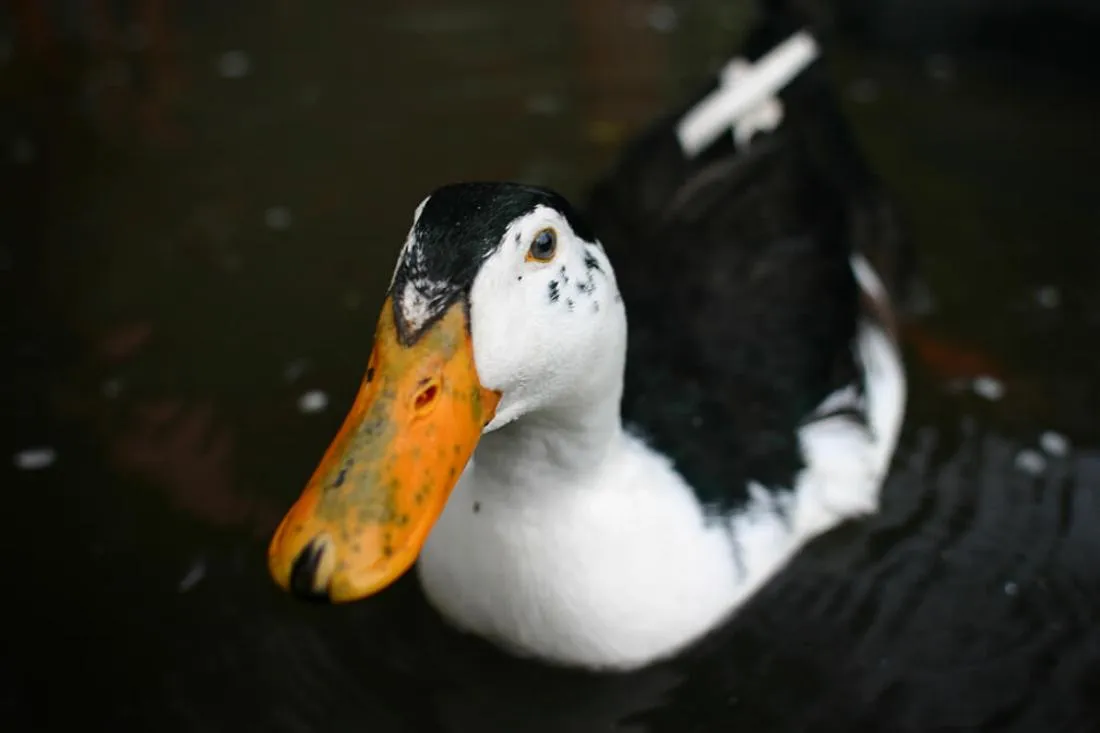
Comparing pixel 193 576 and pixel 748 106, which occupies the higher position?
pixel 748 106

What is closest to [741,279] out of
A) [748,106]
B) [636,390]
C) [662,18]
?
[636,390]

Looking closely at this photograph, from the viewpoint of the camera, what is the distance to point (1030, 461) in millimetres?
3160

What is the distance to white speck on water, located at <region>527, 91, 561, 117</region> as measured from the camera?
5.09 m

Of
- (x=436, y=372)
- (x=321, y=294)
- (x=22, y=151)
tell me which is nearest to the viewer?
(x=436, y=372)

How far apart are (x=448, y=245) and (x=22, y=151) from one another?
12.4 ft

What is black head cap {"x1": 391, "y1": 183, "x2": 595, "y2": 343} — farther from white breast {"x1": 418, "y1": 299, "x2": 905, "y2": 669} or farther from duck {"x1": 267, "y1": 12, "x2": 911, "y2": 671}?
white breast {"x1": 418, "y1": 299, "x2": 905, "y2": 669}

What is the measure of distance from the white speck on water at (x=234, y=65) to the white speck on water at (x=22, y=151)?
97 centimetres

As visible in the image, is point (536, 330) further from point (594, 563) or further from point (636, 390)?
point (636, 390)

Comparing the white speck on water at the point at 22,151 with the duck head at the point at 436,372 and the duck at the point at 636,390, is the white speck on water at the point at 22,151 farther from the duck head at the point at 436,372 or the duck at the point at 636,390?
the duck head at the point at 436,372

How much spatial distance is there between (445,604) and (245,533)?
0.82 meters

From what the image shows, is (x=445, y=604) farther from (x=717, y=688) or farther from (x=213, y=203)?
(x=213, y=203)

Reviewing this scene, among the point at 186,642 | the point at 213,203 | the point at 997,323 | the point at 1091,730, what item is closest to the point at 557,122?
the point at 213,203

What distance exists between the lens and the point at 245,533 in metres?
3.03

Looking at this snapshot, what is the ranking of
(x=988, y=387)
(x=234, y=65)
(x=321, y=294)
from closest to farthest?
(x=988, y=387) → (x=321, y=294) → (x=234, y=65)
